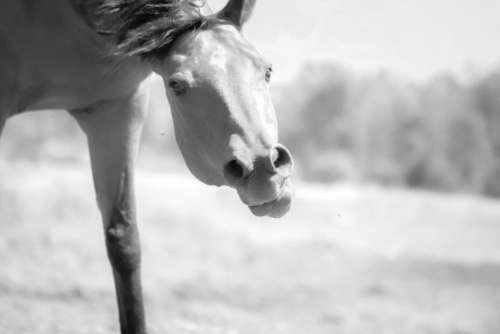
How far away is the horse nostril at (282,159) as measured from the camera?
1600 mm

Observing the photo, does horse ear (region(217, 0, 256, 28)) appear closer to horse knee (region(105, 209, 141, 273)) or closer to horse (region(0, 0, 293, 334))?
horse (region(0, 0, 293, 334))

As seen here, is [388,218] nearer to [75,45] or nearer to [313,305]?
[313,305]

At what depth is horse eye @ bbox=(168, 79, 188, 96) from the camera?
5.62 ft

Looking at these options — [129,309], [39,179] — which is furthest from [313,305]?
[39,179]

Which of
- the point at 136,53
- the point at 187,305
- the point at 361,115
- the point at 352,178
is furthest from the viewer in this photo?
the point at 361,115

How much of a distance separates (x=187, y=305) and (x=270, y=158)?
2.84 m

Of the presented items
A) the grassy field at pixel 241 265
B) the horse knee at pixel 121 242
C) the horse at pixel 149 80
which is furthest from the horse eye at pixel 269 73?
the grassy field at pixel 241 265

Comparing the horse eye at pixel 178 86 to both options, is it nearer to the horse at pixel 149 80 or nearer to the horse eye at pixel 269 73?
the horse at pixel 149 80

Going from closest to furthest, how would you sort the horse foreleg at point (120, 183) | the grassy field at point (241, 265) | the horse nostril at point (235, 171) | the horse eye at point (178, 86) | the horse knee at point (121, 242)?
Result: the horse nostril at point (235, 171)
the horse eye at point (178, 86)
the horse foreleg at point (120, 183)
the horse knee at point (121, 242)
the grassy field at point (241, 265)

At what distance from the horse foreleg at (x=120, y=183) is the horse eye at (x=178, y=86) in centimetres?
62

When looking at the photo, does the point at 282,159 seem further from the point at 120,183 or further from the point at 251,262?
the point at 251,262

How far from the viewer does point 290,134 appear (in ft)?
68.1

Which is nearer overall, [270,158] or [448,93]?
[270,158]

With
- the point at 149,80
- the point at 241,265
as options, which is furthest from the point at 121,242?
the point at 241,265
